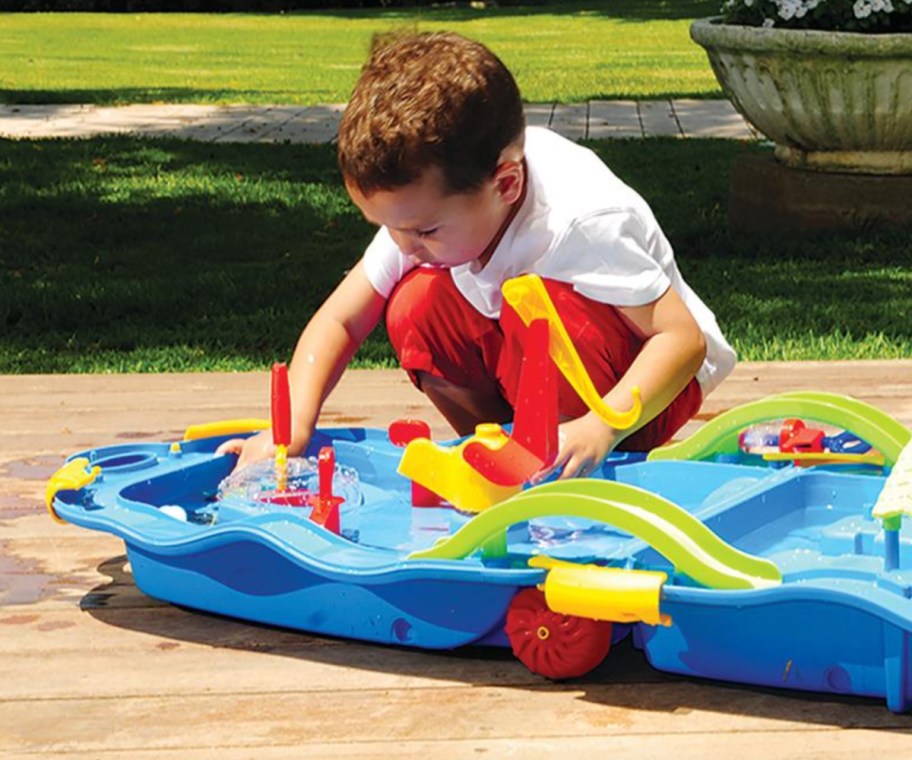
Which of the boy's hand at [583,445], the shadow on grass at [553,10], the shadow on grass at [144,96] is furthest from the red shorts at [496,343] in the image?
the shadow on grass at [553,10]

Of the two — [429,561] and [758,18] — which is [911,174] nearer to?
[758,18]

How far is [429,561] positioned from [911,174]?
15.1 feet

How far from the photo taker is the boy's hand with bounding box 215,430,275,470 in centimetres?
302

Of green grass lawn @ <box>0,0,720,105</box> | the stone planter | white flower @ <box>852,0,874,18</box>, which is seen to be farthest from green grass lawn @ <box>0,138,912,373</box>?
green grass lawn @ <box>0,0,720,105</box>

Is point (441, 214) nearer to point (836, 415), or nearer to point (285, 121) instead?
point (836, 415)

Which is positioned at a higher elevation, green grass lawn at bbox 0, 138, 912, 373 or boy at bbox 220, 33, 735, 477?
boy at bbox 220, 33, 735, 477

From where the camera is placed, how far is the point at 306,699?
238 cm

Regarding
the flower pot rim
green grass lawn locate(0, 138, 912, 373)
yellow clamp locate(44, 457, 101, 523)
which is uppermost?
the flower pot rim

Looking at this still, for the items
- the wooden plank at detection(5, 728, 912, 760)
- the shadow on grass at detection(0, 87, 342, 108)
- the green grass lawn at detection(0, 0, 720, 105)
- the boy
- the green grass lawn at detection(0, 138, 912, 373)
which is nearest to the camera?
the wooden plank at detection(5, 728, 912, 760)

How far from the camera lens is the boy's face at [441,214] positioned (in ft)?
8.68

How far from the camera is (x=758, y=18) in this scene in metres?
6.74

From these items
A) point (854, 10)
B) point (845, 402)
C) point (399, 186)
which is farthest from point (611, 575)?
point (854, 10)

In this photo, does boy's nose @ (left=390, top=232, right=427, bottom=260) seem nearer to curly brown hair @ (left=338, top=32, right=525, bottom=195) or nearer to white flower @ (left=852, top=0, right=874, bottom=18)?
curly brown hair @ (left=338, top=32, right=525, bottom=195)

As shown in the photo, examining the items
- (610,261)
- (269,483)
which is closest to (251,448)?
(269,483)
